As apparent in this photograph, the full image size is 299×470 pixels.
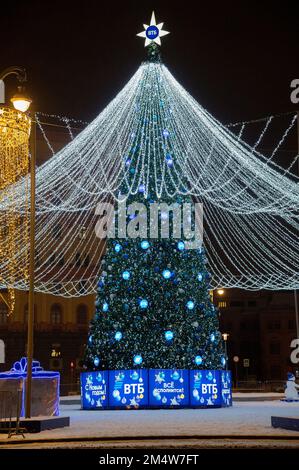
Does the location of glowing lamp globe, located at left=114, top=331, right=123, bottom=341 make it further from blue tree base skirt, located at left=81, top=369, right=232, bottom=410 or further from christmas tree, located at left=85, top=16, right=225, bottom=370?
blue tree base skirt, located at left=81, top=369, right=232, bottom=410

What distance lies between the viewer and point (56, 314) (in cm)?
6538

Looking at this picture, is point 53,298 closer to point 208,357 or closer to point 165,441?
point 208,357

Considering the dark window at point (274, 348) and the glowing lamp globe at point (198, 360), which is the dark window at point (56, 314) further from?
the glowing lamp globe at point (198, 360)

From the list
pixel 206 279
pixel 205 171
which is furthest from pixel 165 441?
pixel 206 279

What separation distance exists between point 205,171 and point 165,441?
9.67 m

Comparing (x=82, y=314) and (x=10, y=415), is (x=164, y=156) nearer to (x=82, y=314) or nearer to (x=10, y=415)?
(x=10, y=415)

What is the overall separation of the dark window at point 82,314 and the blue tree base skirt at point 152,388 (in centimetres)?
4134

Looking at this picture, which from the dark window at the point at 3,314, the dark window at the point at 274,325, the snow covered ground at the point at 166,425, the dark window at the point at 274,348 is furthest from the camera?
the dark window at the point at 274,325

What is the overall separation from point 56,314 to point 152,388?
138 feet

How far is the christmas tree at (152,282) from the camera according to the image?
24.3 meters

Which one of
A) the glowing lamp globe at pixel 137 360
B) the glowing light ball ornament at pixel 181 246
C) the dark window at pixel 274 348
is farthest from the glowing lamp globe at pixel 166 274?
the dark window at pixel 274 348

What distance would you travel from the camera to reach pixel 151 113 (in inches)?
1006
